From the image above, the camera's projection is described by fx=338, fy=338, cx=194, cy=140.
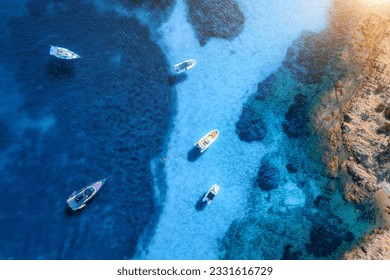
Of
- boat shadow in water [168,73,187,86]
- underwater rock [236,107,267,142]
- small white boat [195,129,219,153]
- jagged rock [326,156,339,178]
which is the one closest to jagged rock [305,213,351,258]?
jagged rock [326,156,339,178]

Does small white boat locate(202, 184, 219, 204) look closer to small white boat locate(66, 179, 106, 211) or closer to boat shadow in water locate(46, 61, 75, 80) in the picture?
small white boat locate(66, 179, 106, 211)

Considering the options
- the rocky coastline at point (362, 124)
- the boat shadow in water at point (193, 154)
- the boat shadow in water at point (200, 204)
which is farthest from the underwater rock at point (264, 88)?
the boat shadow in water at point (200, 204)

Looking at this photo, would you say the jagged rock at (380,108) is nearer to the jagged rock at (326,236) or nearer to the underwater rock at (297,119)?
the underwater rock at (297,119)

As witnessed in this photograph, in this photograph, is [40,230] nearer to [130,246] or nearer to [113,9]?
[130,246]

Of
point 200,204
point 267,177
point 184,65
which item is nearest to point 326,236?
Answer: point 267,177

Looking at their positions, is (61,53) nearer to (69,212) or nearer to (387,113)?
(69,212)

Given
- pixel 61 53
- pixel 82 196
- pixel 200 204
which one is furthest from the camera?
pixel 200 204
